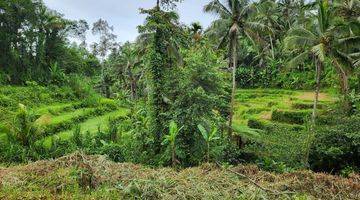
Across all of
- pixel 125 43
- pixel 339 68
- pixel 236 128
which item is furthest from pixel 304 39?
pixel 125 43

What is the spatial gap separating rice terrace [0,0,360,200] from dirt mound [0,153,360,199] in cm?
2

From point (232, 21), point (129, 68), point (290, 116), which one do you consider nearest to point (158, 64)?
point (232, 21)

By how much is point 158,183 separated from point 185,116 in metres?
11.1

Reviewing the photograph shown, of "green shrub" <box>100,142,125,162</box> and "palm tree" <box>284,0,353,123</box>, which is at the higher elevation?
"palm tree" <box>284,0,353,123</box>

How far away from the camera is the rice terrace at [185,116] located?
5.99 m

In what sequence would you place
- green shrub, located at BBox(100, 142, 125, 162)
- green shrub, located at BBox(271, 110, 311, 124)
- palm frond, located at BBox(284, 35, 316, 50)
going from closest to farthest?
green shrub, located at BBox(100, 142, 125, 162) → palm frond, located at BBox(284, 35, 316, 50) → green shrub, located at BBox(271, 110, 311, 124)

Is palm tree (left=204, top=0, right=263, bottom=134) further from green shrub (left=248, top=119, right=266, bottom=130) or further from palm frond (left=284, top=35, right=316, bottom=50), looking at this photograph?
green shrub (left=248, top=119, right=266, bottom=130)

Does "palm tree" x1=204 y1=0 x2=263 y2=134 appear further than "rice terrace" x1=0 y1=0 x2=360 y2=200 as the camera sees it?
Yes

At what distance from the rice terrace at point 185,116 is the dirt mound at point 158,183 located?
0.06ft

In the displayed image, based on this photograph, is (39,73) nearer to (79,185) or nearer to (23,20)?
Result: (23,20)

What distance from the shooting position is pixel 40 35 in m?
32.2

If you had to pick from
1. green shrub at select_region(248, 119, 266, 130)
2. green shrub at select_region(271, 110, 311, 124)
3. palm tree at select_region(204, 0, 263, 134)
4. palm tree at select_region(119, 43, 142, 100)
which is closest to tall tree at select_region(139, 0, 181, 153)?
palm tree at select_region(204, 0, 263, 134)

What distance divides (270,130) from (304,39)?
799cm

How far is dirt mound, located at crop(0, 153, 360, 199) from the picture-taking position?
5.49 m
